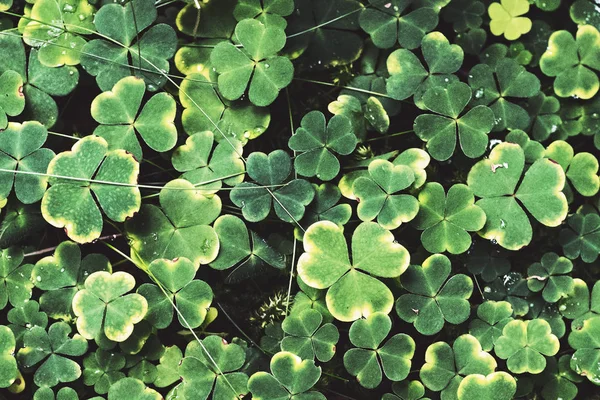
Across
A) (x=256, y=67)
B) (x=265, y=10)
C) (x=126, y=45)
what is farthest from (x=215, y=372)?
(x=265, y=10)

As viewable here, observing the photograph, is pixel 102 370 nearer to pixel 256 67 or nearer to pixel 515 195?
pixel 256 67

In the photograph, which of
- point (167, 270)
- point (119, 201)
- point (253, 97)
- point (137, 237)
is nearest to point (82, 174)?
point (119, 201)

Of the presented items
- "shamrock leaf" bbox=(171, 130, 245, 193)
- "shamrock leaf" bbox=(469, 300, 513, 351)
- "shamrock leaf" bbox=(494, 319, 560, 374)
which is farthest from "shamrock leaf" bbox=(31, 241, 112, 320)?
"shamrock leaf" bbox=(494, 319, 560, 374)

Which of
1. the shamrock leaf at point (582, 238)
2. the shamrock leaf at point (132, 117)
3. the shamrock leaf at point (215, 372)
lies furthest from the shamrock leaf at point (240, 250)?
the shamrock leaf at point (582, 238)

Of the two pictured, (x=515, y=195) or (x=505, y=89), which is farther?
(x=505, y=89)

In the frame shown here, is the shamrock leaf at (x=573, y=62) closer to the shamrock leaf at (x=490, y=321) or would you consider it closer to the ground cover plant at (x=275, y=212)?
the ground cover plant at (x=275, y=212)

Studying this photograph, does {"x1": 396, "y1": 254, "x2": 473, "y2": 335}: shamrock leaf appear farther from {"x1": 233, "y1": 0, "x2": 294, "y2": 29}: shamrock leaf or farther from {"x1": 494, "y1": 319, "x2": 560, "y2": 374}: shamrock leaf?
{"x1": 233, "y1": 0, "x2": 294, "y2": 29}: shamrock leaf
